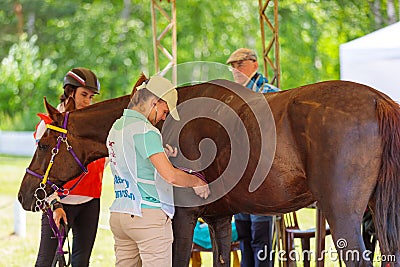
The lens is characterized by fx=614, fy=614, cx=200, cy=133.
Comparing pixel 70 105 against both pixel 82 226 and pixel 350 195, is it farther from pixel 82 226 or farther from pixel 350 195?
pixel 350 195

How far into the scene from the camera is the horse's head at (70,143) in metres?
3.94

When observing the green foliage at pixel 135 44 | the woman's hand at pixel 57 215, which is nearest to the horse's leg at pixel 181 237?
the woman's hand at pixel 57 215

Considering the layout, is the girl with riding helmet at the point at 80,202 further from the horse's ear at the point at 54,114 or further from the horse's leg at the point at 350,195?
the horse's leg at the point at 350,195

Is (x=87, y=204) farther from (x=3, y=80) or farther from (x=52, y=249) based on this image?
(x=3, y=80)

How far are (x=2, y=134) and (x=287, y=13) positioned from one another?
31.4ft

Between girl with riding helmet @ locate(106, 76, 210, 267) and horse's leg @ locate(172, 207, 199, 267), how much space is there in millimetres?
353

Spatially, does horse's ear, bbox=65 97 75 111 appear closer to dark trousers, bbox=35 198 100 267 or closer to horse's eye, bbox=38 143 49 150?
horse's eye, bbox=38 143 49 150

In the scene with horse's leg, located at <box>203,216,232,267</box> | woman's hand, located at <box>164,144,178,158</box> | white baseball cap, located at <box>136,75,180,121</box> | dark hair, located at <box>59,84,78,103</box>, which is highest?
dark hair, located at <box>59,84,78,103</box>

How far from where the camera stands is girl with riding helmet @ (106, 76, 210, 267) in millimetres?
3139

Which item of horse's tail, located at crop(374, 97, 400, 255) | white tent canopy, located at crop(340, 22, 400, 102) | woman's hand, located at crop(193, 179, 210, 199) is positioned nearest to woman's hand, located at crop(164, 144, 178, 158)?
woman's hand, located at crop(193, 179, 210, 199)

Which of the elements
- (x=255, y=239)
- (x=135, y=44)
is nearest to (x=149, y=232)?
(x=255, y=239)

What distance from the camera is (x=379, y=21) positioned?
51.5 ft

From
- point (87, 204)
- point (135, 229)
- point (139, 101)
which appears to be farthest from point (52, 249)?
point (139, 101)

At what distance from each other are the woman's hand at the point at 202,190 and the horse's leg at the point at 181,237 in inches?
5.4
